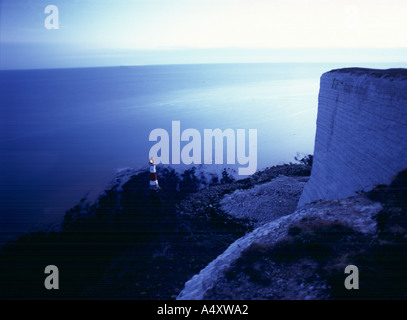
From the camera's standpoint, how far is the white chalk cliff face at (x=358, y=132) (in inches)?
248

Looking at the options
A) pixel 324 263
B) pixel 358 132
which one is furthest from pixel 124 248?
pixel 358 132

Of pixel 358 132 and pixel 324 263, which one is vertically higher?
pixel 358 132

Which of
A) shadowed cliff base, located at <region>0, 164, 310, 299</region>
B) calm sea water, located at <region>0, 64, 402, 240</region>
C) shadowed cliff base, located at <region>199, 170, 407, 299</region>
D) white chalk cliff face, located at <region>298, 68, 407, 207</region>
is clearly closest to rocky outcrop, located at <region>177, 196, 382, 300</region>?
shadowed cliff base, located at <region>199, 170, 407, 299</region>

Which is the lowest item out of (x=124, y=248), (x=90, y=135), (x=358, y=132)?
(x=124, y=248)

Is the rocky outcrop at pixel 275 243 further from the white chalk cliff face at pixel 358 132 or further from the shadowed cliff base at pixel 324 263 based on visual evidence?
the white chalk cliff face at pixel 358 132

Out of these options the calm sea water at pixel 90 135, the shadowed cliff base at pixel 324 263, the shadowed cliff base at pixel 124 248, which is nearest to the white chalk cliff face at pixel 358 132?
the shadowed cliff base at pixel 324 263

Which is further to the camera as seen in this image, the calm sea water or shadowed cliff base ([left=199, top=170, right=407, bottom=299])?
the calm sea water

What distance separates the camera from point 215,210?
11.8 meters

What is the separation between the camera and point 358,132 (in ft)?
25.4

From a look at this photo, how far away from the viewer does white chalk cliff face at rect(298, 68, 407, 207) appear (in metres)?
6.29

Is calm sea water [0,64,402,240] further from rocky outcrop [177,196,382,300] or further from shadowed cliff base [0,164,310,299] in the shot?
rocky outcrop [177,196,382,300]

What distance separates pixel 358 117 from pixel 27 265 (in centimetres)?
1165

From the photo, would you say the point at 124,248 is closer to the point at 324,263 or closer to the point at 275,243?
the point at 275,243
